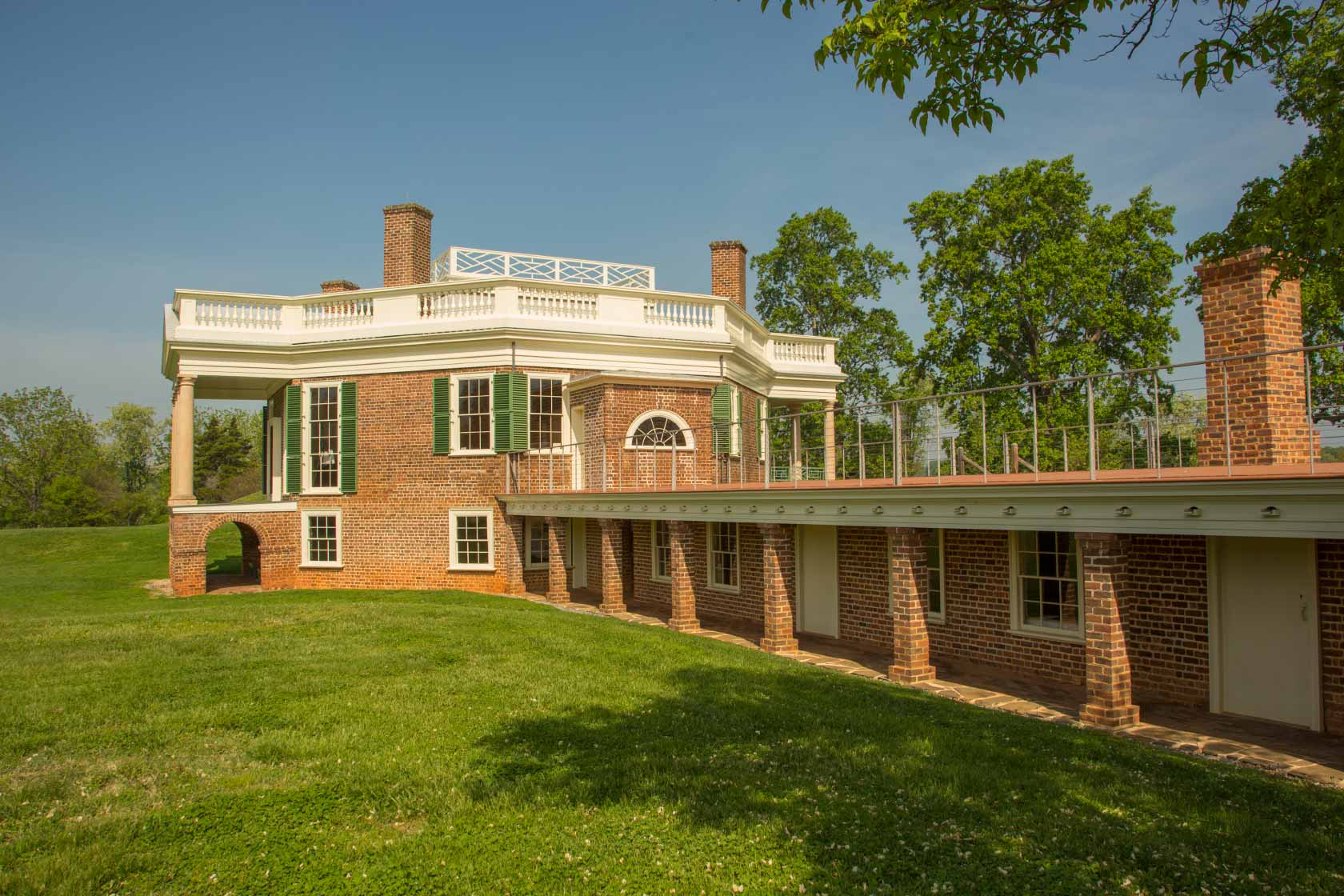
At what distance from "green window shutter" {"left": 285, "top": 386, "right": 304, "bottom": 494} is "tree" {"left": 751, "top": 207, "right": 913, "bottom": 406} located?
23.4 m

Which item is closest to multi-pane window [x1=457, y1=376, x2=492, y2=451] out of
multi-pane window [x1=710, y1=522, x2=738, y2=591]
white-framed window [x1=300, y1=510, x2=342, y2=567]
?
white-framed window [x1=300, y1=510, x2=342, y2=567]

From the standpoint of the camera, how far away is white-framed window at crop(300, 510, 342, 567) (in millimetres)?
20828

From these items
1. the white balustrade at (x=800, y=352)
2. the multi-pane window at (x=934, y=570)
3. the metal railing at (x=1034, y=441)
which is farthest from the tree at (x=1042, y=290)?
the multi-pane window at (x=934, y=570)

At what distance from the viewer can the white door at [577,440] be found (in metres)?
19.7

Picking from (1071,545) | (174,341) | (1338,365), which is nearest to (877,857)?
(1071,545)

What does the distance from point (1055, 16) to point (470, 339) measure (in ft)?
51.5

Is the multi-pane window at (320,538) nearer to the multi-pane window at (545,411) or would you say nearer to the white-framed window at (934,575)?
the multi-pane window at (545,411)

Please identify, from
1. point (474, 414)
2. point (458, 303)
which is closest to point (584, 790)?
point (474, 414)

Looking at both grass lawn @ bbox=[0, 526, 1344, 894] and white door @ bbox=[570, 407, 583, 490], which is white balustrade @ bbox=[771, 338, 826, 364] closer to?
white door @ bbox=[570, 407, 583, 490]

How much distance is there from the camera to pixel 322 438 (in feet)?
69.1

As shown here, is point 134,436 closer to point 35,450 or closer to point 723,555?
point 35,450

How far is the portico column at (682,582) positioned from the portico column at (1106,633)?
23.7 ft

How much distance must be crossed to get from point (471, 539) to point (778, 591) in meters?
9.77

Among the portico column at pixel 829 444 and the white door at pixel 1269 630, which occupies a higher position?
the portico column at pixel 829 444
